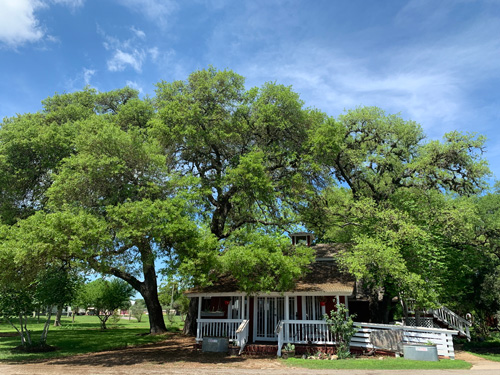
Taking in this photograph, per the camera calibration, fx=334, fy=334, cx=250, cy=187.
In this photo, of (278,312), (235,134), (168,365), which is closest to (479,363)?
(278,312)

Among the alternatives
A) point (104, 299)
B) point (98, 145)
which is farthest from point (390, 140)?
point (104, 299)

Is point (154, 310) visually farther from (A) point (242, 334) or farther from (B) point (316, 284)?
(B) point (316, 284)

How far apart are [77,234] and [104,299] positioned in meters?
26.1

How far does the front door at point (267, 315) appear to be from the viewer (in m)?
18.3

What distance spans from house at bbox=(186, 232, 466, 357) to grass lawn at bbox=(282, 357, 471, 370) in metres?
2.01

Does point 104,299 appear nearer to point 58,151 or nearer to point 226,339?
point 58,151

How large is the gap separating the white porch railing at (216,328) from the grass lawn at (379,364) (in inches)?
180

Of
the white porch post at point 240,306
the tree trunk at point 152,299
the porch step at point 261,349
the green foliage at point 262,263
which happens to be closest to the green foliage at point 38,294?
the tree trunk at point 152,299

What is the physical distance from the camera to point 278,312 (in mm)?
18766

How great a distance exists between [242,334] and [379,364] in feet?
21.7

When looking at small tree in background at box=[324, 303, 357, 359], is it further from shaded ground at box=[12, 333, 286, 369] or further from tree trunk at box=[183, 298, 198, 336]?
tree trunk at box=[183, 298, 198, 336]

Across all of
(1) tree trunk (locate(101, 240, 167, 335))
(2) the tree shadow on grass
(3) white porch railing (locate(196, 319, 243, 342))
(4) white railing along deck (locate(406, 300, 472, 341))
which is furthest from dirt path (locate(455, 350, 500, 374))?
(1) tree trunk (locate(101, 240, 167, 335))

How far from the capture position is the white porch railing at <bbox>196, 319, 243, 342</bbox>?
18.0 metres

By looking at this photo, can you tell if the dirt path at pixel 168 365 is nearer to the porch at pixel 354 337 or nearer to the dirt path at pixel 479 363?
the dirt path at pixel 479 363
